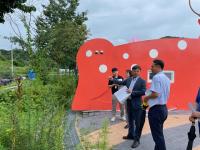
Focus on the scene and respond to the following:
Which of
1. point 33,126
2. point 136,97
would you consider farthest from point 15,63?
point 136,97

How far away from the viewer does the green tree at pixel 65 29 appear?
2559cm

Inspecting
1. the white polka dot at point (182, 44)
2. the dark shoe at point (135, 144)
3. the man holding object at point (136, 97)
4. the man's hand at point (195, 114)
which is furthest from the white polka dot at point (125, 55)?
the man's hand at point (195, 114)

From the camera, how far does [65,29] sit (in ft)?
87.6

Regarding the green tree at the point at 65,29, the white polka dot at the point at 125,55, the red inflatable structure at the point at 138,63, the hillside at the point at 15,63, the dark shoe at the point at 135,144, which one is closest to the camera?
the hillside at the point at 15,63

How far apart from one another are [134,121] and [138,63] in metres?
5.28

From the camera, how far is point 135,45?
49.5 feet

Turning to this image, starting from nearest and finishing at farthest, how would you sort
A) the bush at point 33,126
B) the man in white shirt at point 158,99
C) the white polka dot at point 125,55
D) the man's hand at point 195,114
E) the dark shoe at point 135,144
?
1. the bush at point 33,126
2. the man's hand at point 195,114
3. the man in white shirt at point 158,99
4. the dark shoe at point 135,144
5. the white polka dot at point 125,55

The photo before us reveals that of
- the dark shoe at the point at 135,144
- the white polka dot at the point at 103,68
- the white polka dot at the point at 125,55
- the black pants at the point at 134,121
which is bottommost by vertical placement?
the dark shoe at the point at 135,144

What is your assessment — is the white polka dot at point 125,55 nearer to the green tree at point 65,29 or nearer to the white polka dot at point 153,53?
the white polka dot at point 153,53

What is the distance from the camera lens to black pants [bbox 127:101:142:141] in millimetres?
9234

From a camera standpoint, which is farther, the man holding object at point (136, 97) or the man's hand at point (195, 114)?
the man holding object at point (136, 97)

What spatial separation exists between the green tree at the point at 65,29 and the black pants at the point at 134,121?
522 inches

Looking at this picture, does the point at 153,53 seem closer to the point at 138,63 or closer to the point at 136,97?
the point at 138,63

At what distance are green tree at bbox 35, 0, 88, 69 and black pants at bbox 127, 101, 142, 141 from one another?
13.3m
